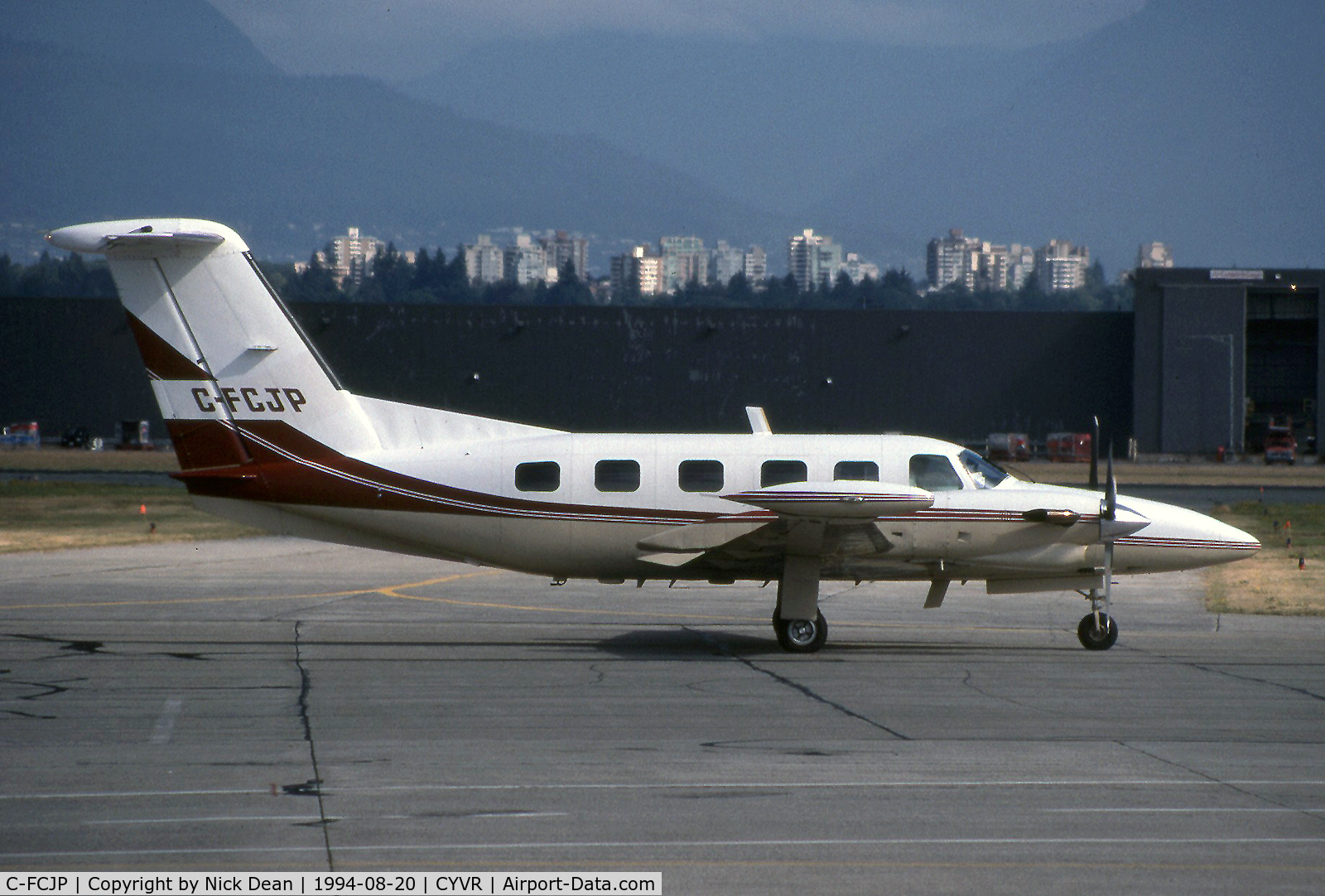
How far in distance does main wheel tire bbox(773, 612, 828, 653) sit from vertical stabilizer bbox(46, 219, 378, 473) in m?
5.93

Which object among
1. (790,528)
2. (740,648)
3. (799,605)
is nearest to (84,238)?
(790,528)

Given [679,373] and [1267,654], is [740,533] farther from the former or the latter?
[679,373]

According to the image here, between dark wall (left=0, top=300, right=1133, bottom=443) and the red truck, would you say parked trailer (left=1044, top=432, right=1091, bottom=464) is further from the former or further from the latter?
the red truck

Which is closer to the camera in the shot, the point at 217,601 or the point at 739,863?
the point at 739,863

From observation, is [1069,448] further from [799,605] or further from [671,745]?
[671,745]

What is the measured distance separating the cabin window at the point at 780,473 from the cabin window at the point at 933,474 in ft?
4.71

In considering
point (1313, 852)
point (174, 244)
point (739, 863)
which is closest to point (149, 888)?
point (739, 863)

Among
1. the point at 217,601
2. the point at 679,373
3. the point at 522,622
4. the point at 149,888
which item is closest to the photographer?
the point at 149,888

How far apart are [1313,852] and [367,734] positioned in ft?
25.3

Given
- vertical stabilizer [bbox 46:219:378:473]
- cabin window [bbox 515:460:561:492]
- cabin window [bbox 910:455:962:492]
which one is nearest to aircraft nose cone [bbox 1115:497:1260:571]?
cabin window [bbox 910:455:962:492]

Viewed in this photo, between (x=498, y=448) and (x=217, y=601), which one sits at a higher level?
(x=498, y=448)

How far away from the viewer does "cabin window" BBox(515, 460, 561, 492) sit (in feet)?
57.2

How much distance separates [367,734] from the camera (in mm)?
12109

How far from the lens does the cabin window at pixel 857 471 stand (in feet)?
57.0
